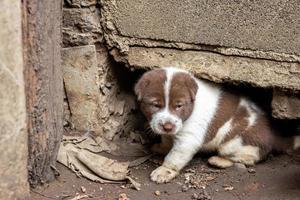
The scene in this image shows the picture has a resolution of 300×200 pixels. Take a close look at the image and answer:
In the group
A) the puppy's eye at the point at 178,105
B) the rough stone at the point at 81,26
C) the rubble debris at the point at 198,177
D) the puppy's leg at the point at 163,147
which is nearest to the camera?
the puppy's eye at the point at 178,105

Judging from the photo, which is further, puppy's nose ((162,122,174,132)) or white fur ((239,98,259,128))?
white fur ((239,98,259,128))

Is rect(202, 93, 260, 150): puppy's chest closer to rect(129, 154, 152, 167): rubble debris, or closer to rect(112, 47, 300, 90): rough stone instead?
rect(112, 47, 300, 90): rough stone

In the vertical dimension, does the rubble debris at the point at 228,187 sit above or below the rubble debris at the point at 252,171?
below

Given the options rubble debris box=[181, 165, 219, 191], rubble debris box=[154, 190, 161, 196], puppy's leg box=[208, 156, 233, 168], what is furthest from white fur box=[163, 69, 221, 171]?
rubble debris box=[154, 190, 161, 196]

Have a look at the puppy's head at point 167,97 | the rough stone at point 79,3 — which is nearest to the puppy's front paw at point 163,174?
the puppy's head at point 167,97

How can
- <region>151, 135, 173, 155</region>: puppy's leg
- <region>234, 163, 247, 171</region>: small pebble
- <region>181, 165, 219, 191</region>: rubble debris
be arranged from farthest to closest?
<region>151, 135, 173, 155</region>: puppy's leg, <region>234, 163, 247, 171</region>: small pebble, <region>181, 165, 219, 191</region>: rubble debris

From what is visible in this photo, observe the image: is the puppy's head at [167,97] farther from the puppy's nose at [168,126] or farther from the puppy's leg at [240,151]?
the puppy's leg at [240,151]

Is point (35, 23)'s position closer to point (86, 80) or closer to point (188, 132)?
point (86, 80)

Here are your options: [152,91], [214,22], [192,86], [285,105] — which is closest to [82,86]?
[152,91]
